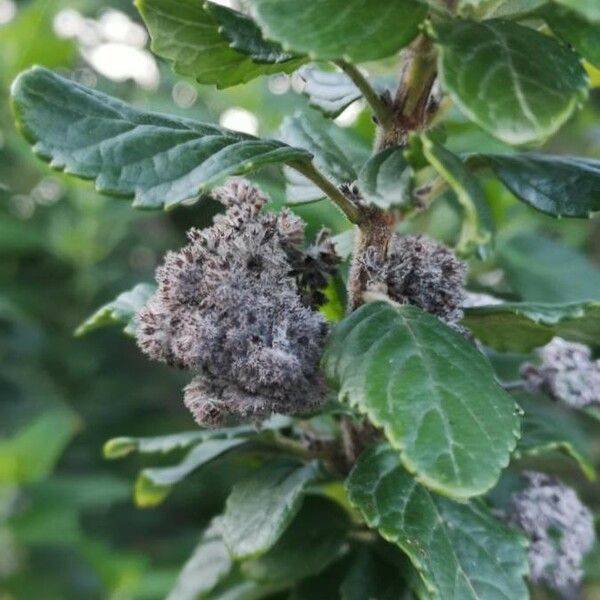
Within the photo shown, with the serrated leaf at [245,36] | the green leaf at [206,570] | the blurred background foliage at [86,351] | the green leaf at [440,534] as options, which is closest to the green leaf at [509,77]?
the serrated leaf at [245,36]

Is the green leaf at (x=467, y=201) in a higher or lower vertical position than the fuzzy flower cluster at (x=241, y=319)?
higher

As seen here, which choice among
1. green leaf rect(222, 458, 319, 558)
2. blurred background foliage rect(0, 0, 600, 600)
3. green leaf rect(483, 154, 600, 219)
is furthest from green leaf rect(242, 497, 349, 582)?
blurred background foliage rect(0, 0, 600, 600)

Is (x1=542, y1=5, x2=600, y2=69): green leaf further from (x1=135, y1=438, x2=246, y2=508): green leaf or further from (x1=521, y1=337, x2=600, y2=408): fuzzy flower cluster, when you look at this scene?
(x1=135, y1=438, x2=246, y2=508): green leaf

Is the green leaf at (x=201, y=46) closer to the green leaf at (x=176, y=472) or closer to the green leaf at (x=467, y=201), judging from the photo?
the green leaf at (x=467, y=201)

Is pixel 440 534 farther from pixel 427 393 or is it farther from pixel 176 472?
pixel 176 472

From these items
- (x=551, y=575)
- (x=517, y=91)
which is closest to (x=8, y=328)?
(x=551, y=575)

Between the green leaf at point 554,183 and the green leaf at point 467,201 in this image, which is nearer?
the green leaf at point 467,201

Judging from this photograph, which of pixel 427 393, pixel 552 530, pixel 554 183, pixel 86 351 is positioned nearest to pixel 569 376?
pixel 552 530
